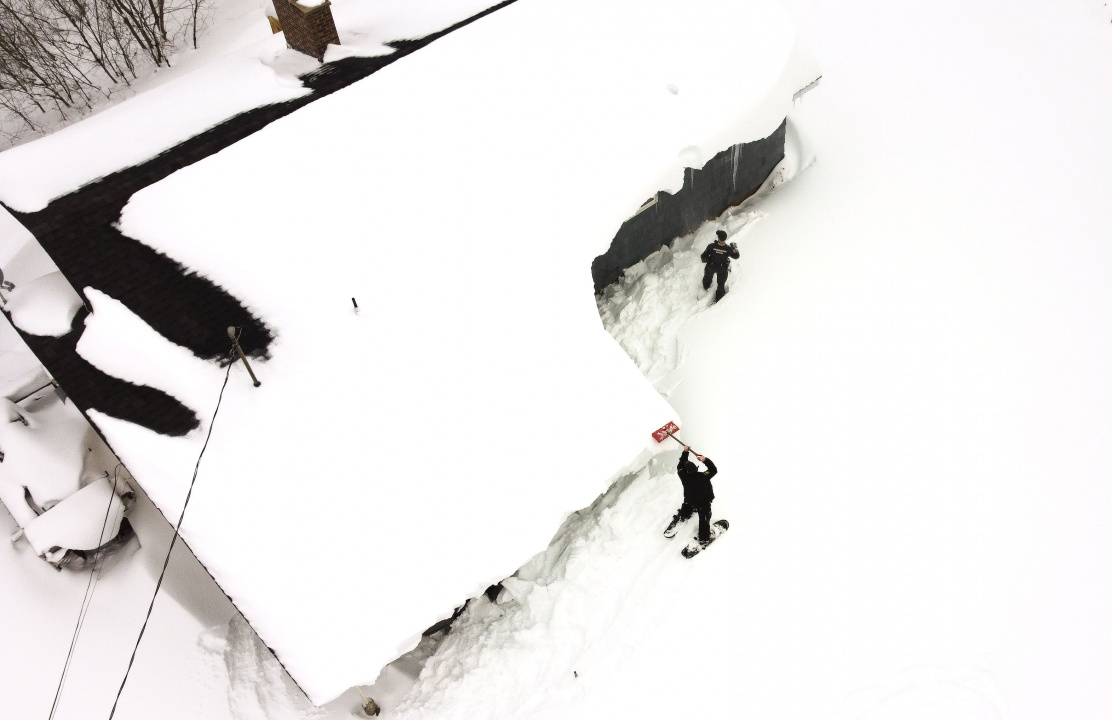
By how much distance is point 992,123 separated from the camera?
10562 millimetres

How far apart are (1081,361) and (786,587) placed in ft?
13.7

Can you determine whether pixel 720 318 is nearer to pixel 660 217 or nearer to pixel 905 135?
pixel 660 217

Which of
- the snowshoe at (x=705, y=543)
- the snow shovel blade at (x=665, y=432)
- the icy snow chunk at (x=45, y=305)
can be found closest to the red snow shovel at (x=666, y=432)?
the snow shovel blade at (x=665, y=432)

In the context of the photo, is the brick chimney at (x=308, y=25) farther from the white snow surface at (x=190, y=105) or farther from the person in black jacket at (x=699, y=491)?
the person in black jacket at (x=699, y=491)

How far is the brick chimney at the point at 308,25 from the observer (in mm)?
9734

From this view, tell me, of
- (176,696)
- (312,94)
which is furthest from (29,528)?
(312,94)

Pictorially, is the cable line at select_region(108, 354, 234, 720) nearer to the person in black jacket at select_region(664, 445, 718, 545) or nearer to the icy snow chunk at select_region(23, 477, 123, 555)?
the icy snow chunk at select_region(23, 477, 123, 555)

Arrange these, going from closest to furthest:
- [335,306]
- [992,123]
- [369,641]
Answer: [369,641] → [335,306] → [992,123]

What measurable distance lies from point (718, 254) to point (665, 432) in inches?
101

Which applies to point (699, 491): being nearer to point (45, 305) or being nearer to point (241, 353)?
point (241, 353)

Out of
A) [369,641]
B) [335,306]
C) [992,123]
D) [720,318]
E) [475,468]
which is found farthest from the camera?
[992,123]

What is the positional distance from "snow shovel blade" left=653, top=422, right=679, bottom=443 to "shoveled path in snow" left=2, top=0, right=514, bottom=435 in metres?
3.95

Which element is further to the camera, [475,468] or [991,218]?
[991,218]

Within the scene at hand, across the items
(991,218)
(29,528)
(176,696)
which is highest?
(29,528)
